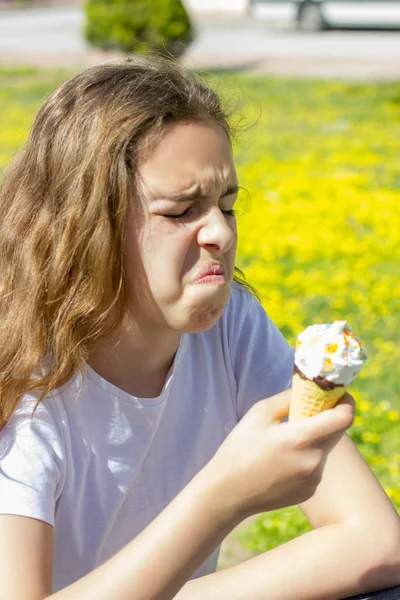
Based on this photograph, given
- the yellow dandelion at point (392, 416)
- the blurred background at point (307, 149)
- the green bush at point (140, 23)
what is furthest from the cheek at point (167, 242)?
the green bush at point (140, 23)

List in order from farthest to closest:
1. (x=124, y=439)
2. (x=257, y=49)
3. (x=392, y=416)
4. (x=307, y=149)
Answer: (x=257, y=49), (x=307, y=149), (x=392, y=416), (x=124, y=439)

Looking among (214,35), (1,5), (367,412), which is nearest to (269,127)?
(367,412)

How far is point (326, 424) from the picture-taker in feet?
4.02

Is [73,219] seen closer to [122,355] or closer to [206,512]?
[122,355]

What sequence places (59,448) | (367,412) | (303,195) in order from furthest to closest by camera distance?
(303,195) < (367,412) < (59,448)

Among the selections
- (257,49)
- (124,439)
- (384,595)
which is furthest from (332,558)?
(257,49)

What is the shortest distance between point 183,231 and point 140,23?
13858 millimetres

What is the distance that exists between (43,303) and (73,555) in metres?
0.45

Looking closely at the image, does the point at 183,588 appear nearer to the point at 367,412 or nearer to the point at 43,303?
the point at 43,303

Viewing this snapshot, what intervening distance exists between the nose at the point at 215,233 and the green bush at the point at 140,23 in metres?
13.2

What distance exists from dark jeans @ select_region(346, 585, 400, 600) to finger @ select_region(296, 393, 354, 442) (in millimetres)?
404

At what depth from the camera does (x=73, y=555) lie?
63.4 inches

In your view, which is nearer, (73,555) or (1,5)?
(73,555)

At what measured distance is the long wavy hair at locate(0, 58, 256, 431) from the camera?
4.91ft
